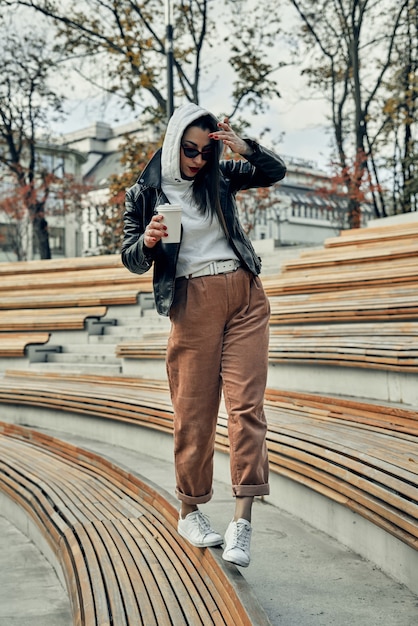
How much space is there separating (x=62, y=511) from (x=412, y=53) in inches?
656

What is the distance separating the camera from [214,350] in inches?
117

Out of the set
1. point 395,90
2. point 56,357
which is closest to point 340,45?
point 395,90

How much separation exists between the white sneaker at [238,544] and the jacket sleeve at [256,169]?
48.3 inches

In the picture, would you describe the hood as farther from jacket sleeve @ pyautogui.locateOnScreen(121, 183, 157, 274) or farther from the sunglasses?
jacket sleeve @ pyautogui.locateOnScreen(121, 183, 157, 274)

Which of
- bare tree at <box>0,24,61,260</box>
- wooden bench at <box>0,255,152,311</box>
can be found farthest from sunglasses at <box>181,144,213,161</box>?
bare tree at <box>0,24,61,260</box>

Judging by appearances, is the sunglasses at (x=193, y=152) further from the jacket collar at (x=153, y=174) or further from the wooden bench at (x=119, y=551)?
the wooden bench at (x=119, y=551)

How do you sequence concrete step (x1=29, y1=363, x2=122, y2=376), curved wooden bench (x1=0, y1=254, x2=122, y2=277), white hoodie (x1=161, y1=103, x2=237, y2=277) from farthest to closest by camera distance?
curved wooden bench (x1=0, y1=254, x2=122, y2=277)
concrete step (x1=29, y1=363, x2=122, y2=376)
white hoodie (x1=161, y1=103, x2=237, y2=277)

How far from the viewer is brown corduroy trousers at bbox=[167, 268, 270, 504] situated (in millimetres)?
2869

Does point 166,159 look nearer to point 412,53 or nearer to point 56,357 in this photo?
point 56,357

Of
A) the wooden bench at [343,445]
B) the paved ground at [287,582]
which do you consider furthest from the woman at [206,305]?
the wooden bench at [343,445]

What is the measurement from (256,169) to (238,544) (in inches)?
53.2

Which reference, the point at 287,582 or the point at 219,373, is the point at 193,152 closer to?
the point at 219,373

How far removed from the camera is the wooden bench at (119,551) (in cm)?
256

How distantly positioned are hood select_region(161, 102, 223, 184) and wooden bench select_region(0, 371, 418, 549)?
128 cm
